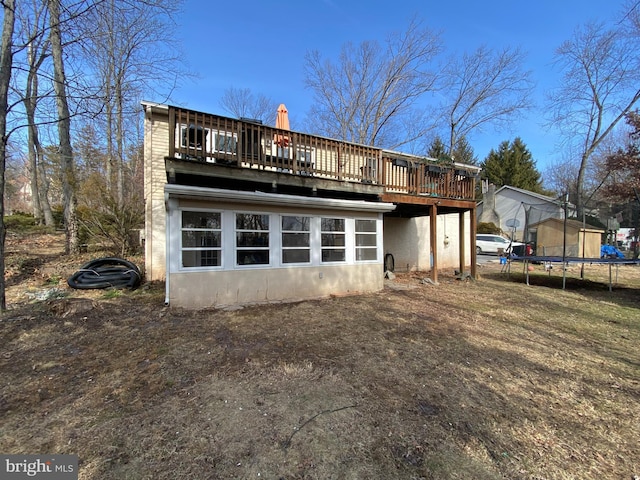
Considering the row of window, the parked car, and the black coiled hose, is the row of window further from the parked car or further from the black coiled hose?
the parked car

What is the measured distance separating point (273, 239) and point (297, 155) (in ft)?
9.68

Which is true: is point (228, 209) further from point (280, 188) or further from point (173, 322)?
point (173, 322)

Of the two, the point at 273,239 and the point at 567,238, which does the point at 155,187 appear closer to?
the point at 273,239

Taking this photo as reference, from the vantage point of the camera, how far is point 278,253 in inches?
287

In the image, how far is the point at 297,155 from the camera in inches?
348

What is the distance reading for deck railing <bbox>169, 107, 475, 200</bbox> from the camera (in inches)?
260

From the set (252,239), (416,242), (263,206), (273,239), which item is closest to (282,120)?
(263,206)

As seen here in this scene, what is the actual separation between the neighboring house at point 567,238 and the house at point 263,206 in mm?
4890

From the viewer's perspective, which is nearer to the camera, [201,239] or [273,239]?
[201,239]

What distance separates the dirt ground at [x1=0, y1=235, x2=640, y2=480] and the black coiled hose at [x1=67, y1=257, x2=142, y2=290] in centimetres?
123

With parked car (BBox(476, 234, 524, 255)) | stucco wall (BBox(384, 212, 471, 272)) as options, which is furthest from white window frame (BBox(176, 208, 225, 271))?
parked car (BBox(476, 234, 524, 255))

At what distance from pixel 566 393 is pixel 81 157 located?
18.2 meters

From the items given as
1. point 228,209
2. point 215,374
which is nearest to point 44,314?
point 228,209

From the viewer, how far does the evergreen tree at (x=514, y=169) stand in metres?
34.4
